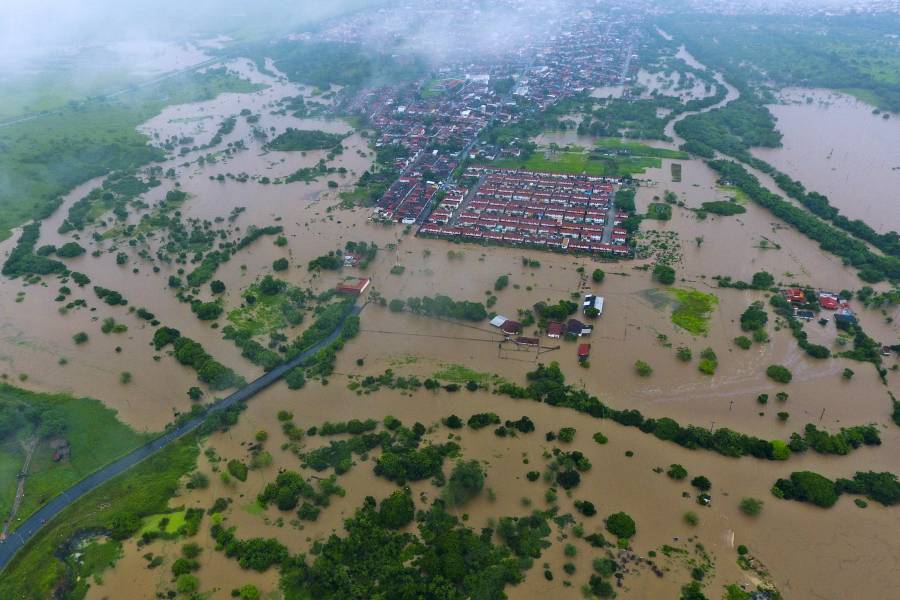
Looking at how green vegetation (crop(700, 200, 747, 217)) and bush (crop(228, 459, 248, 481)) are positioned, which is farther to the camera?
green vegetation (crop(700, 200, 747, 217))

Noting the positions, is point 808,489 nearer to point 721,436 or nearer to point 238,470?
point 721,436

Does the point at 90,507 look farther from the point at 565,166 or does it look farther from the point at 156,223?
the point at 565,166

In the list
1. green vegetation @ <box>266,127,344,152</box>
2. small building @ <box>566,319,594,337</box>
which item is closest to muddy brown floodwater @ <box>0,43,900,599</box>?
small building @ <box>566,319,594,337</box>

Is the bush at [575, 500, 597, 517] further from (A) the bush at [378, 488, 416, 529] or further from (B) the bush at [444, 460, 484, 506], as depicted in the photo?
(A) the bush at [378, 488, 416, 529]

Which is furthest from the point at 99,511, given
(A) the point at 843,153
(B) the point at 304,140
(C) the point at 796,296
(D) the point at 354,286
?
(A) the point at 843,153

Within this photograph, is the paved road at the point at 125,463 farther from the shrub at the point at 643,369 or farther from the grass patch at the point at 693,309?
the grass patch at the point at 693,309

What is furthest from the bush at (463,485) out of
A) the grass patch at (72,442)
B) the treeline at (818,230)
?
the treeline at (818,230)
